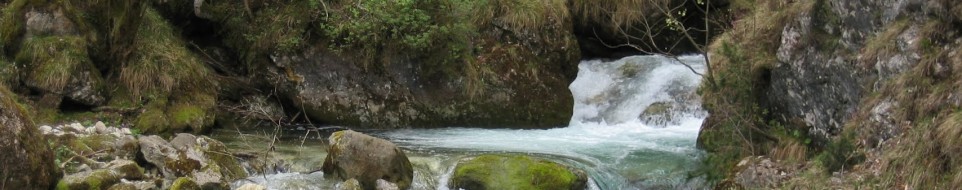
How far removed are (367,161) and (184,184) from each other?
1.47 metres

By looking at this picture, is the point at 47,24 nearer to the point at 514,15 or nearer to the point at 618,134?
the point at 514,15

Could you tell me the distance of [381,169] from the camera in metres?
8.02

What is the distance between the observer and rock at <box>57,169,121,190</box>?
720 cm

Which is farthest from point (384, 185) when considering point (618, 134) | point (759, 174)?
point (618, 134)

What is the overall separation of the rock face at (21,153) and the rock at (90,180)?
110 mm

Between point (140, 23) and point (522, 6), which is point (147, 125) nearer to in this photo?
point (140, 23)

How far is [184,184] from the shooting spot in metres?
7.50

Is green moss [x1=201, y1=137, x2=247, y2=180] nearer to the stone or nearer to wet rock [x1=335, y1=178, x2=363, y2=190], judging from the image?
the stone

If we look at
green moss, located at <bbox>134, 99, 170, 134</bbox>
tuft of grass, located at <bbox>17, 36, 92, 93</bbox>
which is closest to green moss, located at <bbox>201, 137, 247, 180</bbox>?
green moss, located at <bbox>134, 99, 170, 134</bbox>

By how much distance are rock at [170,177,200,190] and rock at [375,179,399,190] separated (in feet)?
4.67

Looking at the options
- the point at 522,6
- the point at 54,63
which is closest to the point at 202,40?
the point at 54,63

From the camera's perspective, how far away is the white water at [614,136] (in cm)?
858

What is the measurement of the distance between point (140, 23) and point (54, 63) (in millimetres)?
1141

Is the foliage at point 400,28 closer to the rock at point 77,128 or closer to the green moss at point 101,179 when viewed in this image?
the rock at point 77,128
